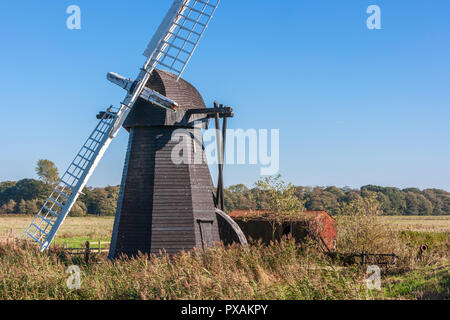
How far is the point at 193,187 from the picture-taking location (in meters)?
14.8

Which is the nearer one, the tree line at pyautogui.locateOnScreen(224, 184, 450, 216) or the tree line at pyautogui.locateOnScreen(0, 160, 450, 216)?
the tree line at pyautogui.locateOnScreen(0, 160, 450, 216)

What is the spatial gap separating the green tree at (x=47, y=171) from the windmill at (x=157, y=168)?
57796 millimetres

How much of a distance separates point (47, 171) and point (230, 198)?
27.7 meters

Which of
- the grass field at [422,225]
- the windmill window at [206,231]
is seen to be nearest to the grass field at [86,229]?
the grass field at [422,225]

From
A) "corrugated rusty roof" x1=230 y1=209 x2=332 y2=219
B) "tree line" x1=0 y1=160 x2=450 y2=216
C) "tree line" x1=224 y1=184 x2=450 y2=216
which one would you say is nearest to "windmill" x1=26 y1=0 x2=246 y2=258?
"corrugated rusty roof" x1=230 y1=209 x2=332 y2=219

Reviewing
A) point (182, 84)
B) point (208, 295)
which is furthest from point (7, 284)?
point (182, 84)

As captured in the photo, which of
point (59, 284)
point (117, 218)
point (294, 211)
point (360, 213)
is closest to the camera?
point (59, 284)

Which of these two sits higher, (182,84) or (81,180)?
(182,84)

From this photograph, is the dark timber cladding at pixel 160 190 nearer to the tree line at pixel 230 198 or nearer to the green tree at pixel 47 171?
the tree line at pixel 230 198

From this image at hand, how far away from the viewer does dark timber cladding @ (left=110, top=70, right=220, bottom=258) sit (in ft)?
47.1

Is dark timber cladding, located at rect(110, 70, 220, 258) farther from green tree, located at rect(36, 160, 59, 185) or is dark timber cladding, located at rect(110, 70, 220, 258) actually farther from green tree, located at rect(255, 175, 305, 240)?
green tree, located at rect(36, 160, 59, 185)

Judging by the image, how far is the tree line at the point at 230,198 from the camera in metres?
62.6
